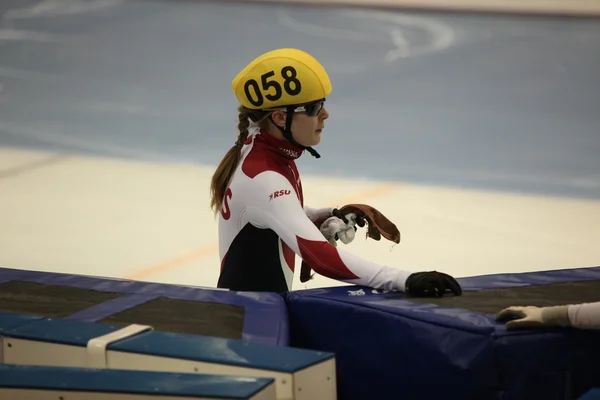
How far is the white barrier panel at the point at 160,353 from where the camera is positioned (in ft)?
7.18

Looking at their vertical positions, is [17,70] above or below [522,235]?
above

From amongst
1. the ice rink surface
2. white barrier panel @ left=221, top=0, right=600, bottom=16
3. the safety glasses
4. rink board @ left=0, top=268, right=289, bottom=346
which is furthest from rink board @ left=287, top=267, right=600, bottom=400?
white barrier panel @ left=221, top=0, right=600, bottom=16

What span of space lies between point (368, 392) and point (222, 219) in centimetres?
97

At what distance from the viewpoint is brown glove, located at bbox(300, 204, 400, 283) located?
3.45 metres

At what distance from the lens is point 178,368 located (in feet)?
7.46

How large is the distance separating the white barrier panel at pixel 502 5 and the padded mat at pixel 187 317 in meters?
8.61

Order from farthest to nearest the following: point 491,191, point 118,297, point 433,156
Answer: point 433,156 < point 491,191 < point 118,297

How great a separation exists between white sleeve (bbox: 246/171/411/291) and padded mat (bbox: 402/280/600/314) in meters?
0.18

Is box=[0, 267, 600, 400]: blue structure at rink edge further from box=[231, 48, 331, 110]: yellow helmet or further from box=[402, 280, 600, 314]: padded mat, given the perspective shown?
box=[231, 48, 331, 110]: yellow helmet

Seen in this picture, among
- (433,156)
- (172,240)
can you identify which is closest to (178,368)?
(172,240)

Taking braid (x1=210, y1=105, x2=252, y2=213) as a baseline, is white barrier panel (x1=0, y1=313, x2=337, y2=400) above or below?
below

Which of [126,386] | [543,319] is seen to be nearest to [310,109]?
[543,319]

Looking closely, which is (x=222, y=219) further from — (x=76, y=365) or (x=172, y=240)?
(x=172, y=240)

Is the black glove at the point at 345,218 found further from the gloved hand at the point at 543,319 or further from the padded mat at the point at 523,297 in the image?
the gloved hand at the point at 543,319
